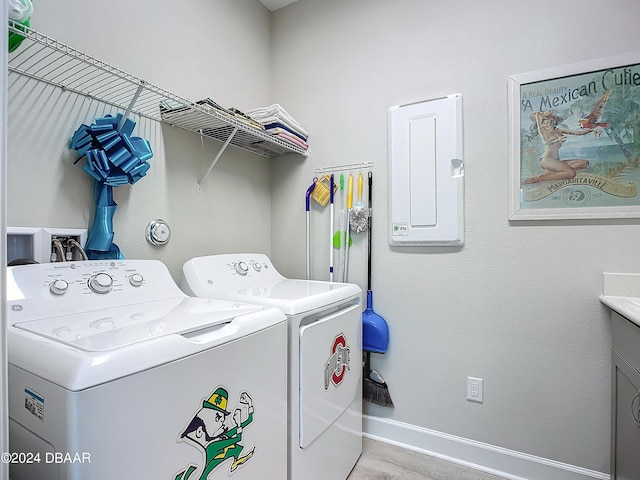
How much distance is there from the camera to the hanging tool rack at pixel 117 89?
108 centimetres

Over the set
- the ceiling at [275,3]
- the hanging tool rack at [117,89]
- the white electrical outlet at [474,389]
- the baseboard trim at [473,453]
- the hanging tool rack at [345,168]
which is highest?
the ceiling at [275,3]

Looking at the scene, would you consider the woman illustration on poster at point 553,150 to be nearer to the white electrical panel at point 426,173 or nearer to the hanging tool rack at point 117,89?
the white electrical panel at point 426,173

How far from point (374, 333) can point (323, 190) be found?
2.98 feet

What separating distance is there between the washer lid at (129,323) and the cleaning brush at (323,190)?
3.52 feet

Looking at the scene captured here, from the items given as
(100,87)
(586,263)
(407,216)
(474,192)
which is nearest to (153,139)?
(100,87)

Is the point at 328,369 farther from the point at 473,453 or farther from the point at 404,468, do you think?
the point at 473,453

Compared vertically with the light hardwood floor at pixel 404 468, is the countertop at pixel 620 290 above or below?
above

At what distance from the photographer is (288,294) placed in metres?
1.39

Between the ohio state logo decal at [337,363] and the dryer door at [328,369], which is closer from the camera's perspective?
the dryer door at [328,369]

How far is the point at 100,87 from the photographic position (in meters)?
1.30

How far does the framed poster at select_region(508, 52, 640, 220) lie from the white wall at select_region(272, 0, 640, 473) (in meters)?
0.05

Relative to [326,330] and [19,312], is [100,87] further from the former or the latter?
[326,330]

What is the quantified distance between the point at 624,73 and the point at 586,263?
0.84 meters

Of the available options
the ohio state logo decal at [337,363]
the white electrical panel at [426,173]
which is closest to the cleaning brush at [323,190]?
the white electrical panel at [426,173]
